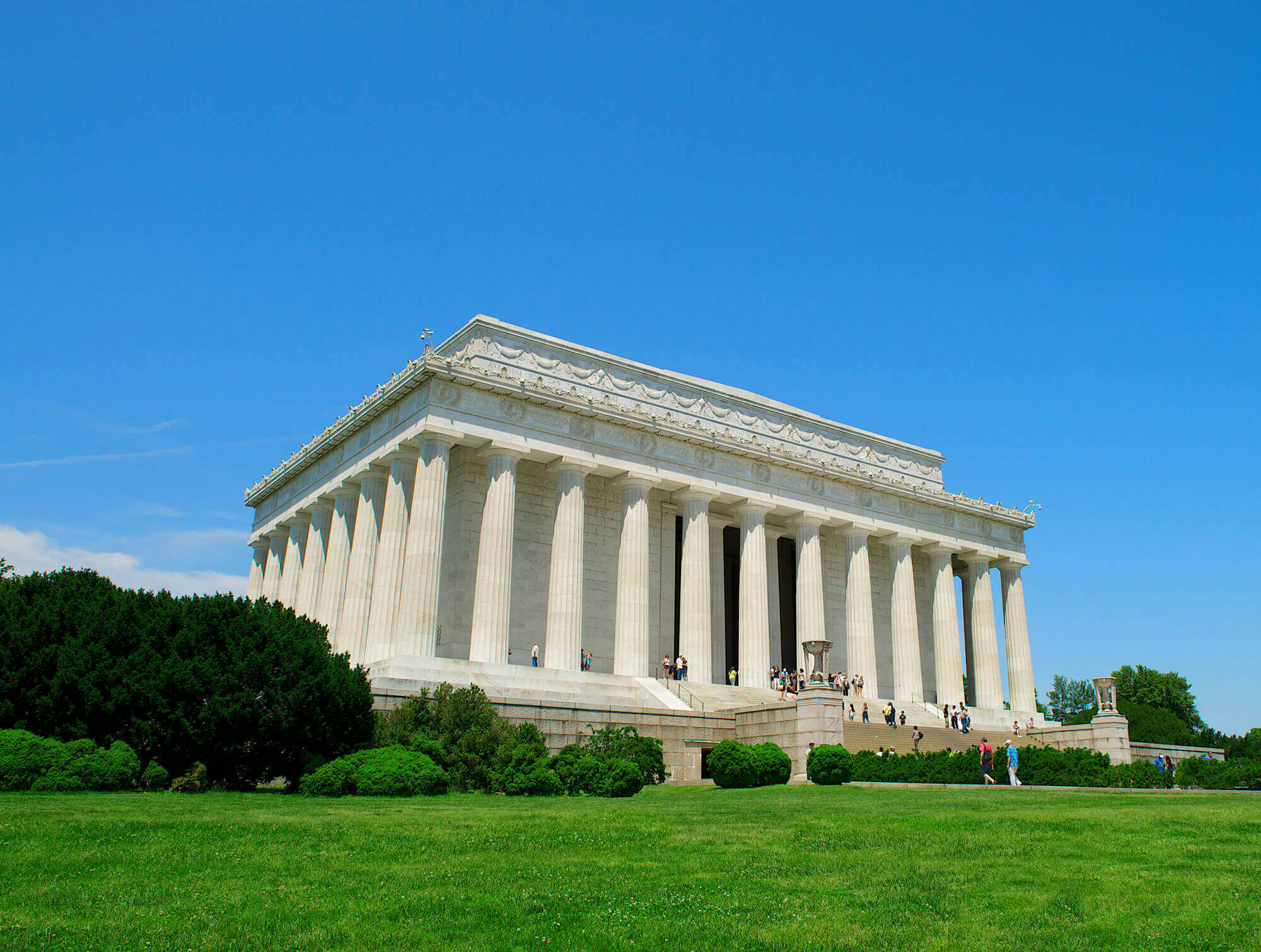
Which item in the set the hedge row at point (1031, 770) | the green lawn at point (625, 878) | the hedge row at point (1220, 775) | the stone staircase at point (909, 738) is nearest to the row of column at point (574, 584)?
the stone staircase at point (909, 738)

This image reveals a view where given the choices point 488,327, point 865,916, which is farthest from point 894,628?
point 865,916

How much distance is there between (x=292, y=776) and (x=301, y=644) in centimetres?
315

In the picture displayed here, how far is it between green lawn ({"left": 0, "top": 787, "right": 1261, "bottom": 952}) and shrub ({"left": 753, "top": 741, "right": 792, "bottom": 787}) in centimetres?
992

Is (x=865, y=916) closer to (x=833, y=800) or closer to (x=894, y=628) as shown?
(x=833, y=800)

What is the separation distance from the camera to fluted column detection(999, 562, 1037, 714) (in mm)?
58156

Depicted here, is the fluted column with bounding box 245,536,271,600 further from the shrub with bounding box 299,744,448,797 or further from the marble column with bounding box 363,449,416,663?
the shrub with bounding box 299,744,448,797

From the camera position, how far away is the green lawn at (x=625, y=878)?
970 cm

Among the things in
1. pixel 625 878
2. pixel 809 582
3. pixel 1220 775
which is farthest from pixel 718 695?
pixel 625 878

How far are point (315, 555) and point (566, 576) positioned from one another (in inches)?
592

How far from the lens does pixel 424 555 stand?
131ft

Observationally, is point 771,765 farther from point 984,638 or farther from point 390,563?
point 984,638

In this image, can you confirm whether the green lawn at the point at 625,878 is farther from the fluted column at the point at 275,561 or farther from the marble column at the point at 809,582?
the fluted column at the point at 275,561

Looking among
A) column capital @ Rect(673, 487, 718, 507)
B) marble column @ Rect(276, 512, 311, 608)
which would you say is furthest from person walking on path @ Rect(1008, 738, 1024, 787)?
marble column @ Rect(276, 512, 311, 608)

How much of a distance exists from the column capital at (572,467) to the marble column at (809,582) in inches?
508
